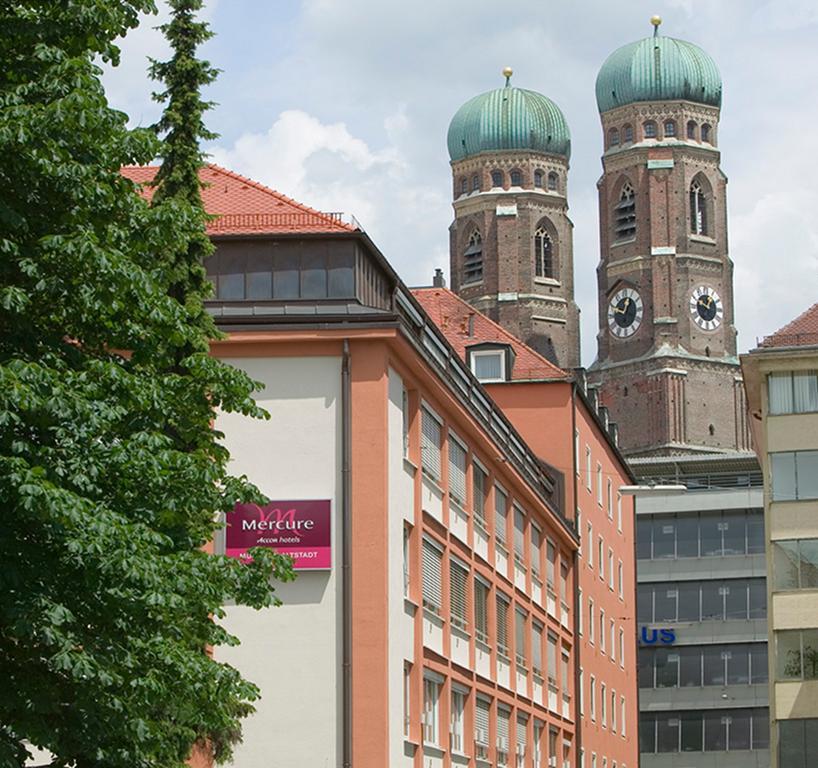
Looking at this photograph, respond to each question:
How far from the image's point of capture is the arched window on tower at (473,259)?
186 metres

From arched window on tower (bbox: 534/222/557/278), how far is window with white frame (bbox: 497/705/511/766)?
133797 millimetres

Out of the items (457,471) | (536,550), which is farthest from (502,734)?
(536,550)

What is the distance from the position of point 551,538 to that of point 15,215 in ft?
135

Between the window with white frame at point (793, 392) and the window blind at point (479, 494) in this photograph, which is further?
the window with white frame at point (793, 392)

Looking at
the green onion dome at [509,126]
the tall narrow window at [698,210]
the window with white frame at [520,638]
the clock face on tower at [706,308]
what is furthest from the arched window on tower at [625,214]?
the window with white frame at [520,638]

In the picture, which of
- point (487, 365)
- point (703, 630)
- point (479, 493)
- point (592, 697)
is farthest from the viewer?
point (703, 630)

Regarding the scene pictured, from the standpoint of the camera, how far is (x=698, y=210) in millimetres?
174500

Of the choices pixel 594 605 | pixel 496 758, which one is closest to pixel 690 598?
pixel 594 605

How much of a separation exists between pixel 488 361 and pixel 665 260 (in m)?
109

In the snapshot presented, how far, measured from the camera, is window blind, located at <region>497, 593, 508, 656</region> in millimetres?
50219

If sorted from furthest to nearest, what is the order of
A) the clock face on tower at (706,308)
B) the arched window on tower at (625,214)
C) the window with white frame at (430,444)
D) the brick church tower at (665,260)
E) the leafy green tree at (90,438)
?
1. the arched window on tower at (625,214)
2. the clock face on tower at (706,308)
3. the brick church tower at (665,260)
4. the window with white frame at (430,444)
5. the leafy green tree at (90,438)

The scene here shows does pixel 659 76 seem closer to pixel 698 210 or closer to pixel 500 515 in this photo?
pixel 698 210

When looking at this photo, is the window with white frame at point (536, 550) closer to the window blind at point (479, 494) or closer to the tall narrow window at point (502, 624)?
the tall narrow window at point (502, 624)

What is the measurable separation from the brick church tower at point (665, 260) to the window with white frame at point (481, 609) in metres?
117
